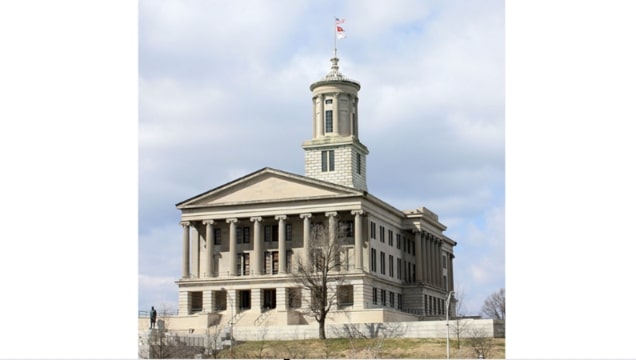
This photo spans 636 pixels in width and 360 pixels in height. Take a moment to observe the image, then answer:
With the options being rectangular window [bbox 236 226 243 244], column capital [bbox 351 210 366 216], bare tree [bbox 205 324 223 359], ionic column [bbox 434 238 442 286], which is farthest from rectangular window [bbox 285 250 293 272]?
ionic column [bbox 434 238 442 286]

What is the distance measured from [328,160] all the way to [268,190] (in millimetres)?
9135

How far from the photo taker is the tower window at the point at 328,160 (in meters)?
80.5

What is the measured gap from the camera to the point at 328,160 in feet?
265

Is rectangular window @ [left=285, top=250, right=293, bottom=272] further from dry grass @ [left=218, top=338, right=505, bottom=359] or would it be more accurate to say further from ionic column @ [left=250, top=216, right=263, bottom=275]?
dry grass @ [left=218, top=338, right=505, bottom=359]

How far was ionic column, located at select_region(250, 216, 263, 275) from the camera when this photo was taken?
7288 cm

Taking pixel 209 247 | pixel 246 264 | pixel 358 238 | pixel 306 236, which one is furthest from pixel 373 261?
pixel 209 247

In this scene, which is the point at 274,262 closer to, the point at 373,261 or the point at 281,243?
the point at 281,243

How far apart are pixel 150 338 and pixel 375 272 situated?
2885 centimetres
